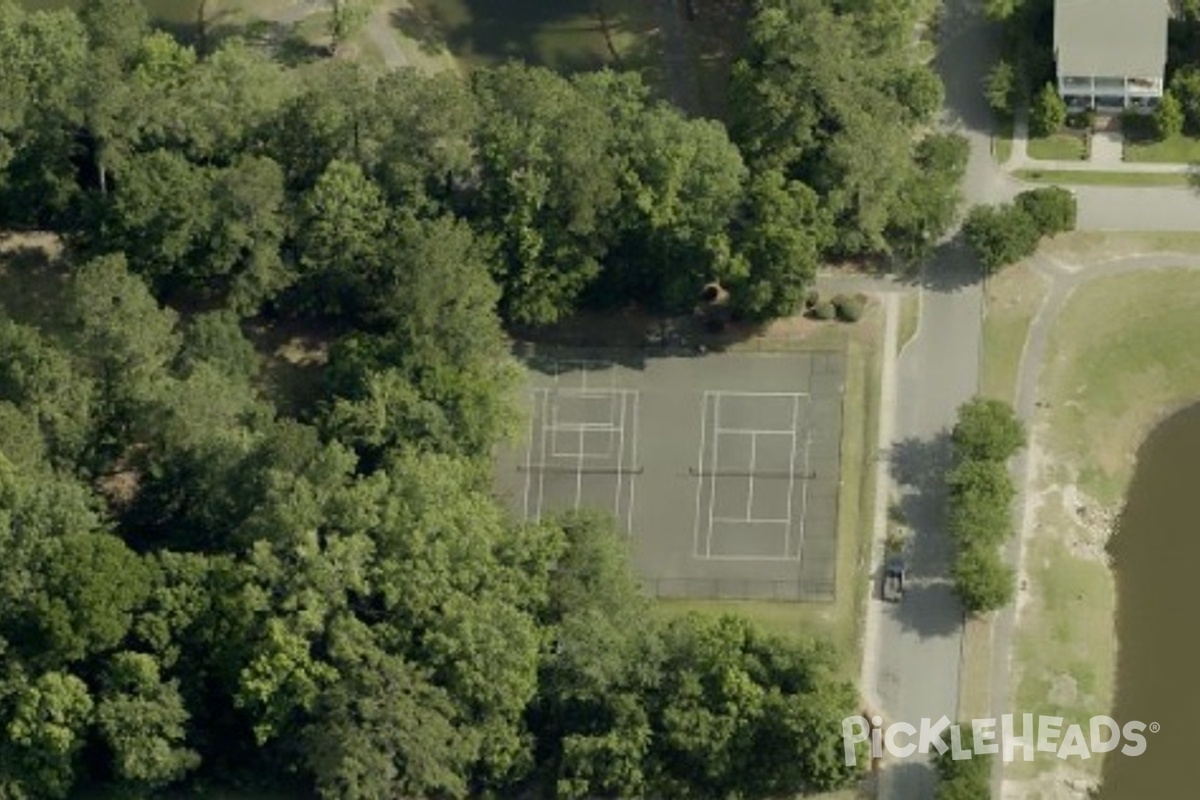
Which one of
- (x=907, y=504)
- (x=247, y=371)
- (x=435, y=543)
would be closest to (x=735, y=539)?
(x=907, y=504)

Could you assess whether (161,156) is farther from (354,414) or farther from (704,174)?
(704,174)

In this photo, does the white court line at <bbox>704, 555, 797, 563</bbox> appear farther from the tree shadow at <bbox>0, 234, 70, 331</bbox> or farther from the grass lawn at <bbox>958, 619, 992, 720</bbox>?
the tree shadow at <bbox>0, 234, 70, 331</bbox>

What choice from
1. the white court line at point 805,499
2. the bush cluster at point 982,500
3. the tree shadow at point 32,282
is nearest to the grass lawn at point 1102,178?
the bush cluster at point 982,500

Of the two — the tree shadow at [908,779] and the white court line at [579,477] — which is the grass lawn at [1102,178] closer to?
the white court line at [579,477]

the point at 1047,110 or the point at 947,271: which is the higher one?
the point at 1047,110

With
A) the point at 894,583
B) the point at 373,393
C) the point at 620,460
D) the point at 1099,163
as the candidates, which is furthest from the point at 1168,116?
the point at 373,393

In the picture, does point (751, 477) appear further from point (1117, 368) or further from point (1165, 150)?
point (1165, 150)

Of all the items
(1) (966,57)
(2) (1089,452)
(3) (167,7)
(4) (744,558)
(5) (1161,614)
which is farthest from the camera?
(3) (167,7)
